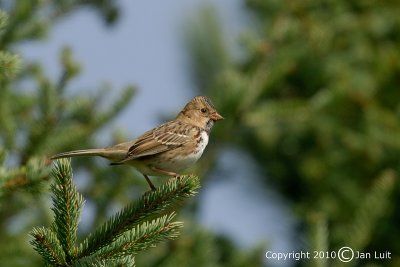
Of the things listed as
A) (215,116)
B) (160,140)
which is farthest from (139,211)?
(215,116)

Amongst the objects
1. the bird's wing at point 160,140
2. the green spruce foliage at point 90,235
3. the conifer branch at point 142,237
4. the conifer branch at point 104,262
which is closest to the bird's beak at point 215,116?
the bird's wing at point 160,140

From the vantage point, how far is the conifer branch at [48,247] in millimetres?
3051

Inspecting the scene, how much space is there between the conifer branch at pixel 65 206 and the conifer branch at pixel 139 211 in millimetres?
65

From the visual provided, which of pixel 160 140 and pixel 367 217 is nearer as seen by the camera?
pixel 367 217

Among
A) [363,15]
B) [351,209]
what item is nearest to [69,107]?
[351,209]

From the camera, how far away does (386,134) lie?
8.69 m

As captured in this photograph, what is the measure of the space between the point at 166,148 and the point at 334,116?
379cm

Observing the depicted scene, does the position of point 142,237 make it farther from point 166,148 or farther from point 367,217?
point 367,217

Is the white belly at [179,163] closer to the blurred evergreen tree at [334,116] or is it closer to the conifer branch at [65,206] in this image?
the blurred evergreen tree at [334,116]

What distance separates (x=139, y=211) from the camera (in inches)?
133

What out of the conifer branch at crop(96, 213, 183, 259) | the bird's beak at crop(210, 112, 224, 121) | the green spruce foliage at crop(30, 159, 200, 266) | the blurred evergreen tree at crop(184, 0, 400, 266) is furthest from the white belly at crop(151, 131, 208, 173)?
the conifer branch at crop(96, 213, 183, 259)

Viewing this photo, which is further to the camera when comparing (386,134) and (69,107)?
(386,134)

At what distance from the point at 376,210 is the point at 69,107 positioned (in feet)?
7.99

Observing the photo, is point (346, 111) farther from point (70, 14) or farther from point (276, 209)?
point (70, 14)
